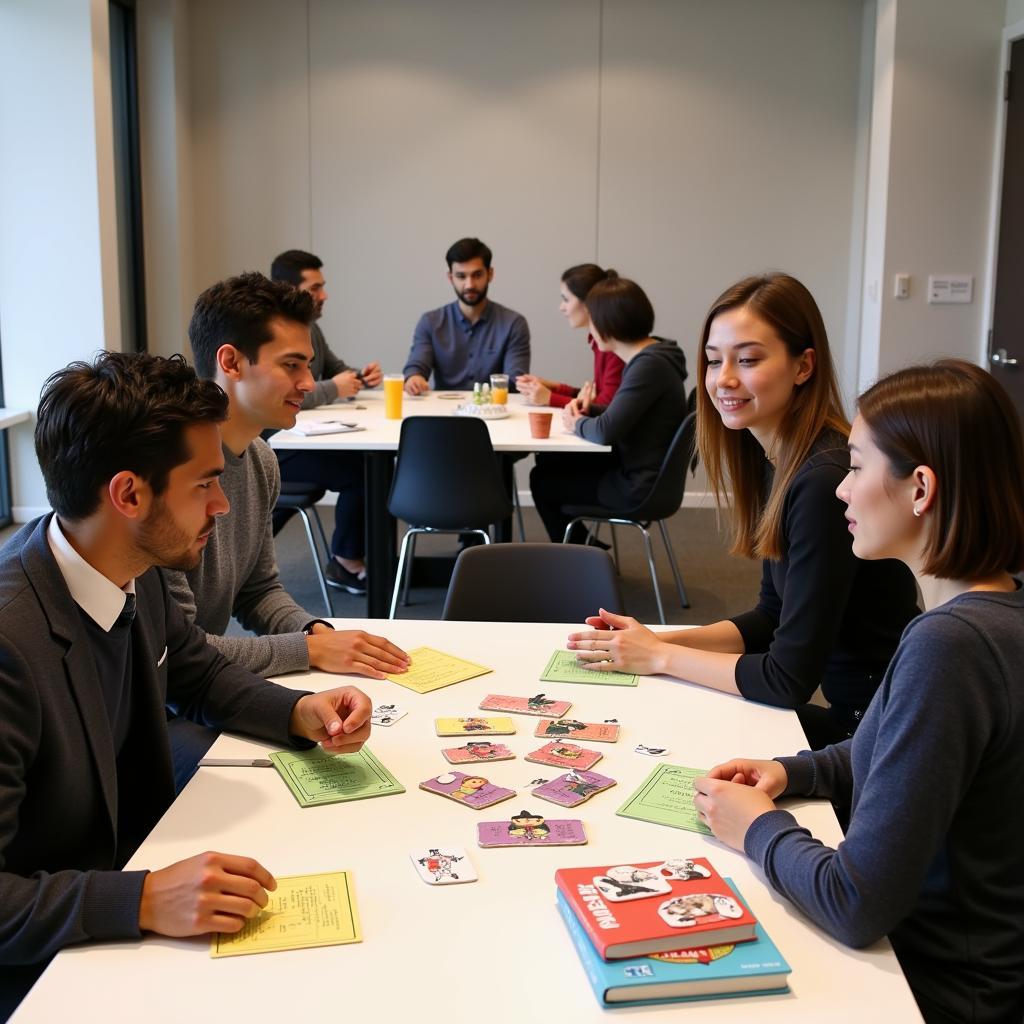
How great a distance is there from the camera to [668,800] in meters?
1.53

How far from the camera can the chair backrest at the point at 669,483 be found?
171 inches

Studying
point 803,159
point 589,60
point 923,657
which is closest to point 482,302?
point 589,60

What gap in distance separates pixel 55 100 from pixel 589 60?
9.46 ft

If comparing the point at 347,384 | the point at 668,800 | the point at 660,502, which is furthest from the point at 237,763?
the point at 347,384

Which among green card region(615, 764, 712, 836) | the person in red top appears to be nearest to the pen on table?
green card region(615, 764, 712, 836)

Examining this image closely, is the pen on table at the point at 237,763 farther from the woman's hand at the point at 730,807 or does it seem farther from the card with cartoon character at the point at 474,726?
the woman's hand at the point at 730,807

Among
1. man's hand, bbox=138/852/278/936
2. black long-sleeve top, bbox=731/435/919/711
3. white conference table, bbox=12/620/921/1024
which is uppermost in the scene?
black long-sleeve top, bbox=731/435/919/711

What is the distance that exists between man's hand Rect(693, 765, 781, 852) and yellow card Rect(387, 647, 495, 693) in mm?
601

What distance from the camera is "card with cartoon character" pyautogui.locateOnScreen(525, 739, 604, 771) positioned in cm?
164

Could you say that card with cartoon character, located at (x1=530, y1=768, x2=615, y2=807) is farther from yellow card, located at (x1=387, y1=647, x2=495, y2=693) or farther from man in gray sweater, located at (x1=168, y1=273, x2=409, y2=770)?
man in gray sweater, located at (x1=168, y1=273, x2=409, y2=770)

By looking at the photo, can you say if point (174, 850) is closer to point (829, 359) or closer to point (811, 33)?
point (829, 359)

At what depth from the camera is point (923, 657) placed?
1.23 meters

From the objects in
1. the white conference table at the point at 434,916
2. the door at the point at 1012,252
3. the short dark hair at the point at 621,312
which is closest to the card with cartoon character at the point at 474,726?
the white conference table at the point at 434,916

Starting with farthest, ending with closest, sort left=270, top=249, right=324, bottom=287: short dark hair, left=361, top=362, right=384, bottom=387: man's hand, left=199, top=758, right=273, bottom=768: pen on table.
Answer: left=361, top=362, right=384, bottom=387: man's hand < left=270, top=249, right=324, bottom=287: short dark hair < left=199, top=758, right=273, bottom=768: pen on table
